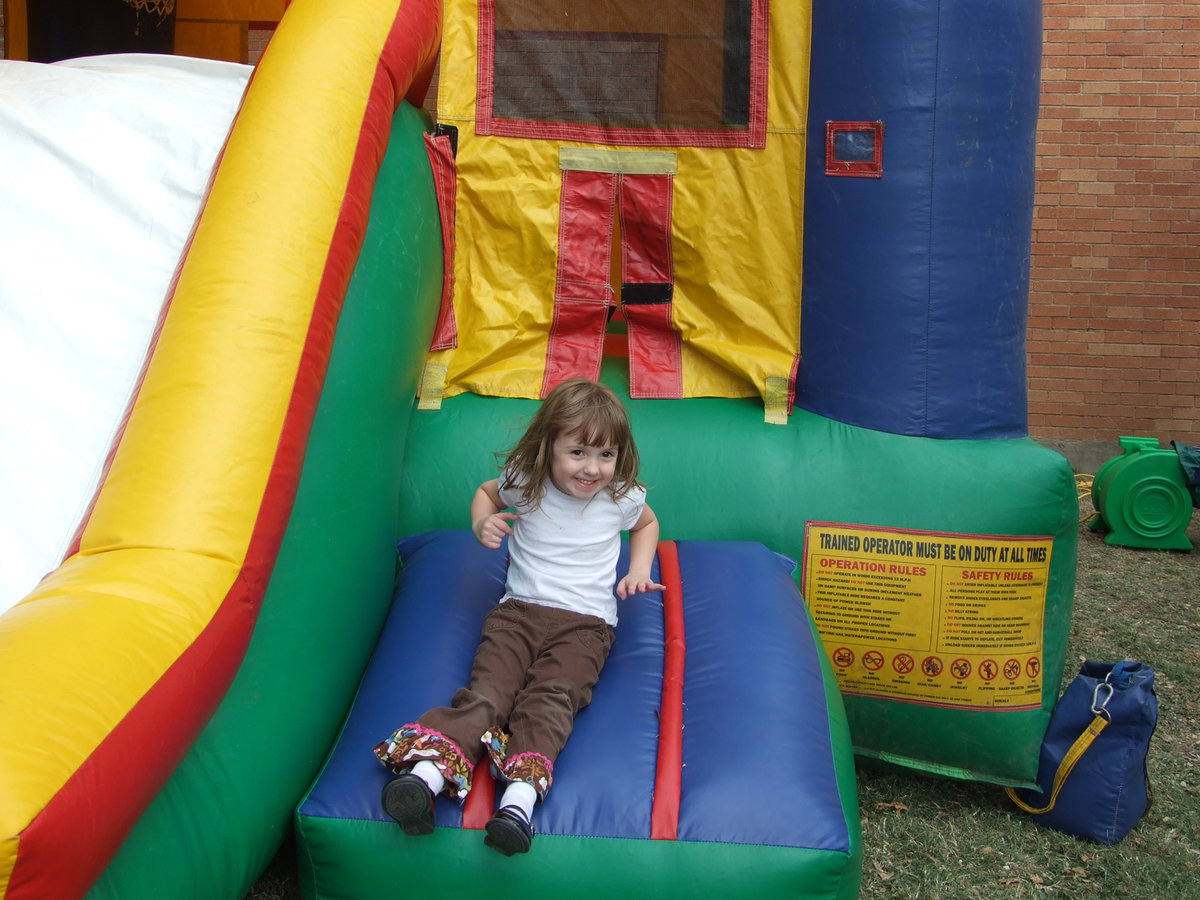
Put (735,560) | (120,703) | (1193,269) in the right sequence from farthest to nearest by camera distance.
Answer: (1193,269) < (735,560) < (120,703)

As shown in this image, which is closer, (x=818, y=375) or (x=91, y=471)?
(x=91, y=471)

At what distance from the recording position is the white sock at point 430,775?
1.92m

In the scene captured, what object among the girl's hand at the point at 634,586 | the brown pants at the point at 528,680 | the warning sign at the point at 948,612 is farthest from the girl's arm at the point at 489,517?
the warning sign at the point at 948,612

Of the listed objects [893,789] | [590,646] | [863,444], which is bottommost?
[893,789]

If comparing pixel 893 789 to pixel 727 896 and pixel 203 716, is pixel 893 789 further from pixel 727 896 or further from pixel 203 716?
pixel 203 716

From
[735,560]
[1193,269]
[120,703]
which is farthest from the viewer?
[1193,269]

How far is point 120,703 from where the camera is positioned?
1.48 m

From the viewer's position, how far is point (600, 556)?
8.18ft

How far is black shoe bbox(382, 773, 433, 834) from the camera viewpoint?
1.87 m

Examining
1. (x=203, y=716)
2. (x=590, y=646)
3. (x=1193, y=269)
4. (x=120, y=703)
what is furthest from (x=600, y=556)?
(x=1193, y=269)

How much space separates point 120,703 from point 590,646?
1.10 m

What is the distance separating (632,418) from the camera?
306 centimetres

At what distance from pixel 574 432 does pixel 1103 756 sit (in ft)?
5.19

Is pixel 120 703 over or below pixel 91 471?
below
